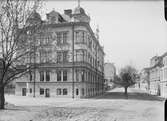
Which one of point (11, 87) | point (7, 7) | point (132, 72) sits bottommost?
point (11, 87)

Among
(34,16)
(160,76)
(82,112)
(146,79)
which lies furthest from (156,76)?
(34,16)

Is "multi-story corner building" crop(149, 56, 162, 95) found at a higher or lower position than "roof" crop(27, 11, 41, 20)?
lower

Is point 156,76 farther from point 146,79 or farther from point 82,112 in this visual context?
point 82,112

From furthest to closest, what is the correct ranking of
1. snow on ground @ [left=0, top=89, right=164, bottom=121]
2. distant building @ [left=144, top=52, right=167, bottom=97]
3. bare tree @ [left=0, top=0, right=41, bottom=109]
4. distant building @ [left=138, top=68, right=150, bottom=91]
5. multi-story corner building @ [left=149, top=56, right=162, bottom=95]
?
distant building @ [left=138, top=68, right=150, bottom=91]
multi-story corner building @ [left=149, top=56, right=162, bottom=95]
distant building @ [left=144, top=52, right=167, bottom=97]
bare tree @ [left=0, top=0, right=41, bottom=109]
snow on ground @ [left=0, top=89, right=164, bottom=121]

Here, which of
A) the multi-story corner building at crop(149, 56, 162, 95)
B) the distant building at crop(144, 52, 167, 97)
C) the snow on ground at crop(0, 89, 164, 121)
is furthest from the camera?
the multi-story corner building at crop(149, 56, 162, 95)

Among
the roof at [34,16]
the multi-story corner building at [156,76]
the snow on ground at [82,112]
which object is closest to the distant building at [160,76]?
the multi-story corner building at [156,76]

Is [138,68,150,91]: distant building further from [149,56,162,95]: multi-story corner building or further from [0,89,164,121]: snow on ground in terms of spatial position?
[0,89,164,121]: snow on ground

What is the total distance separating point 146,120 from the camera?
1229 centimetres

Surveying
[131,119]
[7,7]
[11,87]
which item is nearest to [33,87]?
[11,87]

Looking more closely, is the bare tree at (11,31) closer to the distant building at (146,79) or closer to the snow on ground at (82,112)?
the snow on ground at (82,112)

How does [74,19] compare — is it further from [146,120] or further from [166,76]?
[146,120]

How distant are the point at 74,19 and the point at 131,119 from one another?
28370 millimetres

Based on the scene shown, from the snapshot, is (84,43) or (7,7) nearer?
(7,7)

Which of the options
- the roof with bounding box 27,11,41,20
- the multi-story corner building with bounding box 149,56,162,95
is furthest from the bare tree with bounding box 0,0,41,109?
the multi-story corner building with bounding box 149,56,162,95
